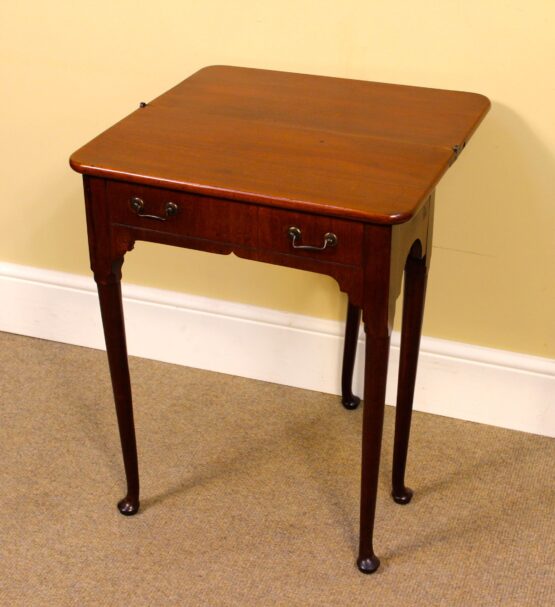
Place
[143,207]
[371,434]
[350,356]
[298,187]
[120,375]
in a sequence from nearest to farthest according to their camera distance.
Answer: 1. [298,187]
2. [143,207]
3. [371,434]
4. [120,375]
5. [350,356]

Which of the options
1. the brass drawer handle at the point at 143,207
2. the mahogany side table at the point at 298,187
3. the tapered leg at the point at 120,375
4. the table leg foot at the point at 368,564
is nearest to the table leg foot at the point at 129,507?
the tapered leg at the point at 120,375

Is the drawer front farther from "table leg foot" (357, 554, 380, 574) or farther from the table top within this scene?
"table leg foot" (357, 554, 380, 574)

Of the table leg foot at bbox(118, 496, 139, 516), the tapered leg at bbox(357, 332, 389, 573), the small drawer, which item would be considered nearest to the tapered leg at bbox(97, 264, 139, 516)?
the table leg foot at bbox(118, 496, 139, 516)

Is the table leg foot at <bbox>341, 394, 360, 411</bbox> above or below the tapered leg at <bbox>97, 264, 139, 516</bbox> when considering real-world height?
below

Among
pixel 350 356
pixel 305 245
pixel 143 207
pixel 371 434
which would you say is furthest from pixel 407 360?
pixel 143 207

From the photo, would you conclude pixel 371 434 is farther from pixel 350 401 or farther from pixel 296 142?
pixel 350 401

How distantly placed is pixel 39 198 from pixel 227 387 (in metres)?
0.68

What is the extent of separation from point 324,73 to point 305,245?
0.68m

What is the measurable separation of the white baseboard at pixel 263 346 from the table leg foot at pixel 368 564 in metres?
0.55

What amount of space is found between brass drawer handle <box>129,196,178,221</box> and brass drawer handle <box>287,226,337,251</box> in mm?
203

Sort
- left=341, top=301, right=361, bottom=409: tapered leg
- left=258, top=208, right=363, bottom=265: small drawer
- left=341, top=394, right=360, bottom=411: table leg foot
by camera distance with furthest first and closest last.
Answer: left=341, top=394, right=360, bottom=411: table leg foot, left=341, top=301, right=361, bottom=409: tapered leg, left=258, top=208, right=363, bottom=265: small drawer

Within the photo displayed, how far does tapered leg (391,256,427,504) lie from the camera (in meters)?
1.88

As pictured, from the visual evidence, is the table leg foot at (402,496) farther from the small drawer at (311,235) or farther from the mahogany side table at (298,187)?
the small drawer at (311,235)

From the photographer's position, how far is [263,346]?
8.02 ft
